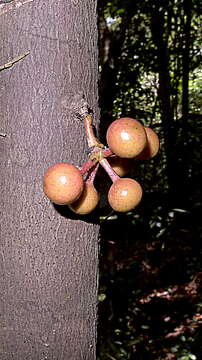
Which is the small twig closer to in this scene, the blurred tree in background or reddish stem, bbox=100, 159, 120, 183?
reddish stem, bbox=100, 159, 120, 183

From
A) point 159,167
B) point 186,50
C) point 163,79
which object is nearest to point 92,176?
point 163,79

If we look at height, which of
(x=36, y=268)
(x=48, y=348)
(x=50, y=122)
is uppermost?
(x=50, y=122)

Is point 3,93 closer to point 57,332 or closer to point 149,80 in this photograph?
point 57,332

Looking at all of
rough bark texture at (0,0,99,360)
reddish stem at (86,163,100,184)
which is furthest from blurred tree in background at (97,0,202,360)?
reddish stem at (86,163,100,184)

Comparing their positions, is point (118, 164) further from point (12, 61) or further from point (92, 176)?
point (12, 61)

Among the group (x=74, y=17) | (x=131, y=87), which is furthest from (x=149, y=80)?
(x=74, y=17)

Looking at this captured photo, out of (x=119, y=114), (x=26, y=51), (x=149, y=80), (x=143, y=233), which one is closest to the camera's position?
(x=26, y=51)

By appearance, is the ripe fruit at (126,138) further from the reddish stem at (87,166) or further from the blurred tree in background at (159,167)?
the blurred tree in background at (159,167)

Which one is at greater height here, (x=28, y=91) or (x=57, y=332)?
(x=28, y=91)
